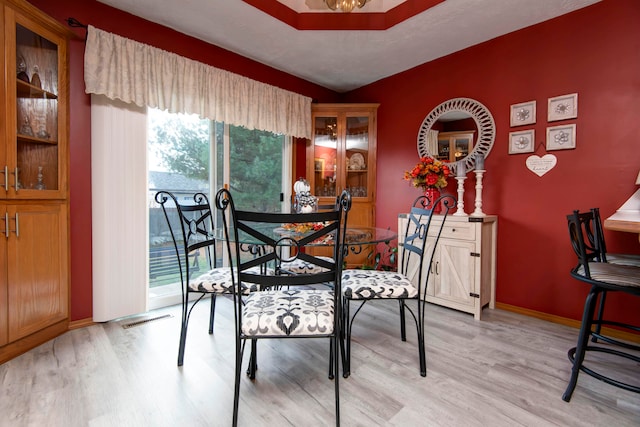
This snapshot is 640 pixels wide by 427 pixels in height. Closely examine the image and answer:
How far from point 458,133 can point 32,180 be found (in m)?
3.54

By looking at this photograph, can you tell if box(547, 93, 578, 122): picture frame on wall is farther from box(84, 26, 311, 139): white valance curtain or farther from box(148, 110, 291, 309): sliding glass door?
box(148, 110, 291, 309): sliding glass door

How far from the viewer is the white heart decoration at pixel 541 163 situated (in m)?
2.46

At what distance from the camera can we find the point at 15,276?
6.03 ft

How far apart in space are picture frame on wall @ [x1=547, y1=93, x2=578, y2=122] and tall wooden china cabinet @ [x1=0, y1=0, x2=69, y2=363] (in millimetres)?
3730

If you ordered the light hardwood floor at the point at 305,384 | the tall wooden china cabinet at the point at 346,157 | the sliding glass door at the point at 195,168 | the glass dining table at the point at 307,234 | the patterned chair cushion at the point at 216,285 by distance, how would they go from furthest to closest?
the tall wooden china cabinet at the point at 346,157, the sliding glass door at the point at 195,168, the patterned chair cushion at the point at 216,285, the glass dining table at the point at 307,234, the light hardwood floor at the point at 305,384

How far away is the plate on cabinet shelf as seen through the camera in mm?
3787

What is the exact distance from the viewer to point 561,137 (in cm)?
240

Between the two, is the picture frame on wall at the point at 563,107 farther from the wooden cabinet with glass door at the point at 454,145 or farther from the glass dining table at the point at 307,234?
the glass dining table at the point at 307,234

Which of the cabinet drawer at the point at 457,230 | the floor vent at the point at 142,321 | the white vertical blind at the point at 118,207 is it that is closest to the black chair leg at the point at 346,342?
the cabinet drawer at the point at 457,230

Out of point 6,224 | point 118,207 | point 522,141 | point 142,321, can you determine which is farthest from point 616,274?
point 6,224

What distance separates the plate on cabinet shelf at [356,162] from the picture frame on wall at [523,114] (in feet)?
5.39

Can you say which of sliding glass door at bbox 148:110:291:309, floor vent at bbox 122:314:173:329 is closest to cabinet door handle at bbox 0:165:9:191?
sliding glass door at bbox 148:110:291:309

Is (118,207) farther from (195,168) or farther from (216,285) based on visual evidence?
(216,285)

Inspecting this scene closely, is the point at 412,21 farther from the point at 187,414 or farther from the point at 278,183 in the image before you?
the point at 187,414
